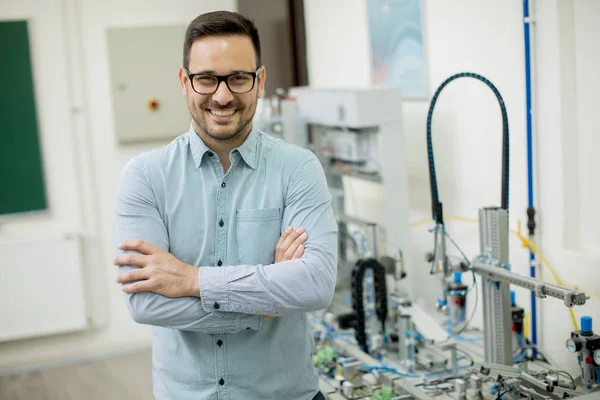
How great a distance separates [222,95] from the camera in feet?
5.30

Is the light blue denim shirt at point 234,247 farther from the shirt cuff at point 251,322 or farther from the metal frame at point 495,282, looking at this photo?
the metal frame at point 495,282

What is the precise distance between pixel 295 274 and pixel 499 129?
160 centimetres

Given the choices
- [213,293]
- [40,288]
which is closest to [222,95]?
[213,293]

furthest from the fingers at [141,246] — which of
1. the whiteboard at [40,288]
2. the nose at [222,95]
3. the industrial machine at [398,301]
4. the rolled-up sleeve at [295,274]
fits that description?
the whiteboard at [40,288]

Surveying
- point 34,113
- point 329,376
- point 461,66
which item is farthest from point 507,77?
point 34,113

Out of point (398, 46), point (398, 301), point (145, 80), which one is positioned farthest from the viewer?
point (145, 80)

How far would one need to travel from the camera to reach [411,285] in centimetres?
333

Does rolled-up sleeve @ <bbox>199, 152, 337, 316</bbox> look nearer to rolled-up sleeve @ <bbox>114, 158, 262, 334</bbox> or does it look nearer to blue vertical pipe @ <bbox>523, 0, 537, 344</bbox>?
rolled-up sleeve @ <bbox>114, 158, 262, 334</bbox>

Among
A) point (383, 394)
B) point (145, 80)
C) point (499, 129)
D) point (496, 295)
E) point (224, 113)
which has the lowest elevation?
point (383, 394)

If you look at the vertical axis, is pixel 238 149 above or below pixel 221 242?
above

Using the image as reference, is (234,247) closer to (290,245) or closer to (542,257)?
(290,245)

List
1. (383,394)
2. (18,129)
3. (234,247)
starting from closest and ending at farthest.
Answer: (234,247), (383,394), (18,129)

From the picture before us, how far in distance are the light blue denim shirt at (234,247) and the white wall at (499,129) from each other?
4.08 feet

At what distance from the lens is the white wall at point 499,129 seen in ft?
8.31
